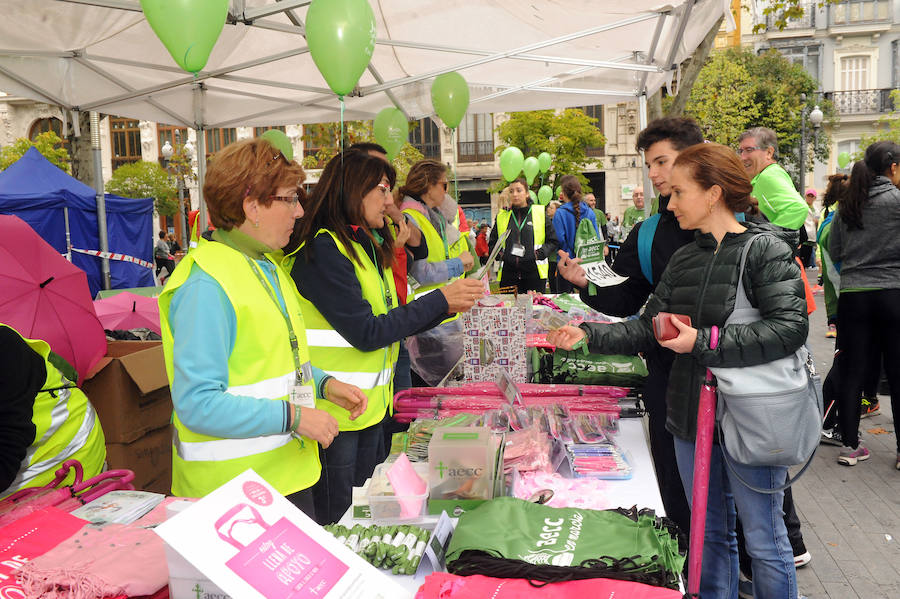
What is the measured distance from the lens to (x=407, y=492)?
183cm

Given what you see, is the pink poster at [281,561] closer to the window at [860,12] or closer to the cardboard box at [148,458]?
the cardboard box at [148,458]

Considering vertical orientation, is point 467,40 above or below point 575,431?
above

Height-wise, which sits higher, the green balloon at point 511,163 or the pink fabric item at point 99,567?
the green balloon at point 511,163

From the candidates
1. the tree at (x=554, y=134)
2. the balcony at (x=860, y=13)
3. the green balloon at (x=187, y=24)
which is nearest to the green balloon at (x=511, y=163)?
the green balloon at (x=187, y=24)

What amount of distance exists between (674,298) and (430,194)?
2.55 m

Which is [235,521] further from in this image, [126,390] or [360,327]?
[126,390]

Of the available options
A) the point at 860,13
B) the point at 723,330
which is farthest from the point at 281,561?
the point at 860,13

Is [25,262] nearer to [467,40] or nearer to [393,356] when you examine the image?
[393,356]

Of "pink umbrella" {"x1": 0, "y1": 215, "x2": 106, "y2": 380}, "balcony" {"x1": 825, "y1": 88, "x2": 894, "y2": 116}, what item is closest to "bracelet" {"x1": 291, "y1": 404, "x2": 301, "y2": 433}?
"pink umbrella" {"x1": 0, "y1": 215, "x2": 106, "y2": 380}

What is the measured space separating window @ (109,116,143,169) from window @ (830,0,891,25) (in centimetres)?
4082

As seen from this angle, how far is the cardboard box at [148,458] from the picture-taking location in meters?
3.35

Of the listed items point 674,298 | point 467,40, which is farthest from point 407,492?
point 467,40

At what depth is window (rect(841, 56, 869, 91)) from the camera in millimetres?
34000

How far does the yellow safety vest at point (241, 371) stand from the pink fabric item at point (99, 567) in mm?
356
